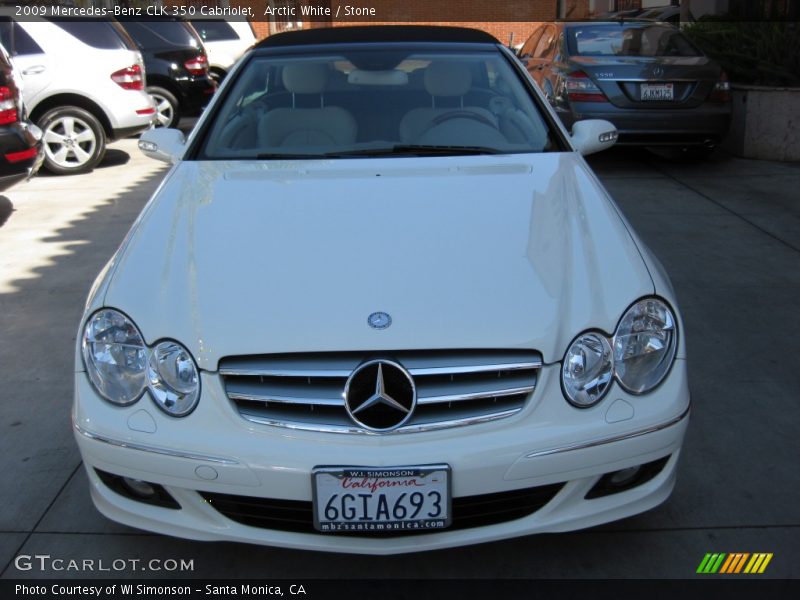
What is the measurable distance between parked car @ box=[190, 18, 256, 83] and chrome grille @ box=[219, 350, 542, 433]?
13.3 meters

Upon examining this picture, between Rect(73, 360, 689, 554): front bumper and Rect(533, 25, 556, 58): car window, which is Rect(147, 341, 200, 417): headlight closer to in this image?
Rect(73, 360, 689, 554): front bumper

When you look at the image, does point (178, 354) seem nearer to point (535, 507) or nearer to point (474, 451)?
point (474, 451)

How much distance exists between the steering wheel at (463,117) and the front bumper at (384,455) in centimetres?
163

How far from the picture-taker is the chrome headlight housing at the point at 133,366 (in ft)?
8.10

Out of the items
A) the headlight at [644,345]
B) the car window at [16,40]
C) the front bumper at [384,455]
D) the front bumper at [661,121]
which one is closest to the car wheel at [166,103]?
the car window at [16,40]

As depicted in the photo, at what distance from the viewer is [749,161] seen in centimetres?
935

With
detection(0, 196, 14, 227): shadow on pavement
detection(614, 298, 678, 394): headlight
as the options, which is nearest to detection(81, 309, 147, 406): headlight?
detection(614, 298, 678, 394): headlight

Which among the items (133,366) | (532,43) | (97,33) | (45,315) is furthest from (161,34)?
(133,366)

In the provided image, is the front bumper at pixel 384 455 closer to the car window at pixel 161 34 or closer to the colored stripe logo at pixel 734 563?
the colored stripe logo at pixel 734 563

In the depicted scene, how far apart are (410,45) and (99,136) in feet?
20.0

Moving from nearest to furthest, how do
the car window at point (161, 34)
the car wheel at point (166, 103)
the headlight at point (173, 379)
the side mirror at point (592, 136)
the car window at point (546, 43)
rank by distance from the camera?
1. the headlight at point (173, 379)
2. the side mirror at point (592, 136)
3. the car window at point (546, 43)
4. the car wheel at point (166, 103)
5. the car window at point (161, 34)

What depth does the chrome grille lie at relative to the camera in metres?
2.41

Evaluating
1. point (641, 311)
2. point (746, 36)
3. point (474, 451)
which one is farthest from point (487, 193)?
point (746, 36)

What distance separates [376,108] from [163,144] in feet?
3.06
